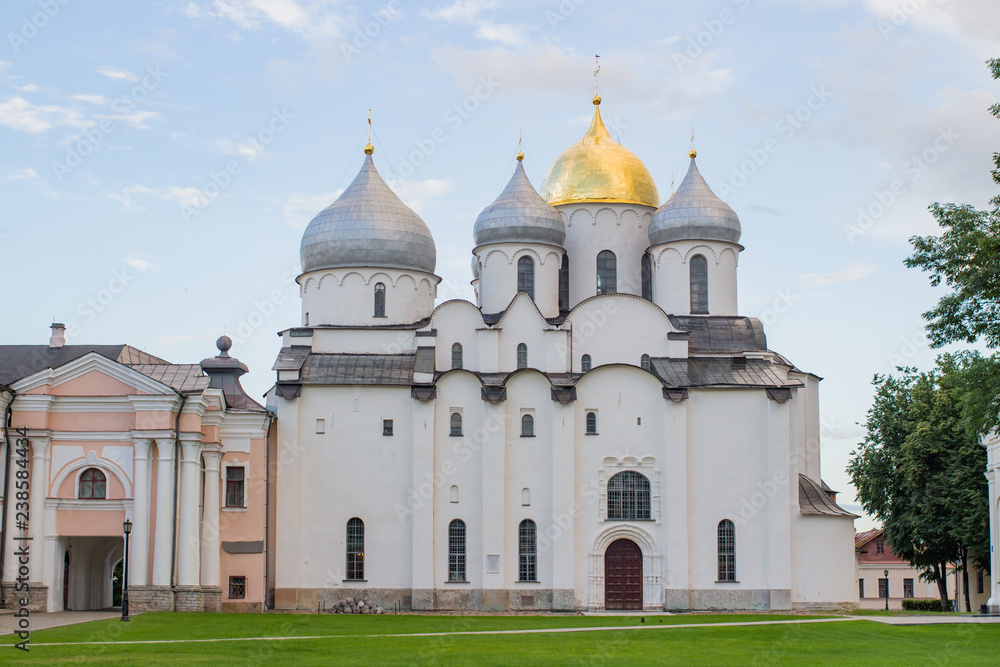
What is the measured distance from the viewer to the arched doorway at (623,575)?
39.2 metres

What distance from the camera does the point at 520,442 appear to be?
3972 cm

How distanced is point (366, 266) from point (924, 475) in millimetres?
20643

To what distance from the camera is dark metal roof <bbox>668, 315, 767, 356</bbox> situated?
42375 mm

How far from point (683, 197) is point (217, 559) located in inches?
803

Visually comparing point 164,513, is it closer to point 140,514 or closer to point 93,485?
point 140,514

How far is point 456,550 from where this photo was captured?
39.4 meters

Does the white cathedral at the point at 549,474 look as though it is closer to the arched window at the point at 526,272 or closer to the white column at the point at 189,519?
the arched window at the point at 526,272

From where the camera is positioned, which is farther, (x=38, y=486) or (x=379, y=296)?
(x=379, y=296)

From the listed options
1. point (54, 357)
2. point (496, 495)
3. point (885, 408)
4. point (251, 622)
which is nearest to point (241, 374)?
point (54, 357)

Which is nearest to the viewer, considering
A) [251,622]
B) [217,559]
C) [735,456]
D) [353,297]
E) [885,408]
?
[251,622]

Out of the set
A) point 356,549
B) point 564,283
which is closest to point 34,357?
point 356,549

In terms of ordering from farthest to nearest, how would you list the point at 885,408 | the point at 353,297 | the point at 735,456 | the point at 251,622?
1. the point at 885,408
2. the point at 353,297
3. the point at 735,456
4. the point at 251,622

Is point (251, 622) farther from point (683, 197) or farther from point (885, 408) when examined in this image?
point (885, 408)

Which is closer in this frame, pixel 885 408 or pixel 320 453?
pixel 320 453
